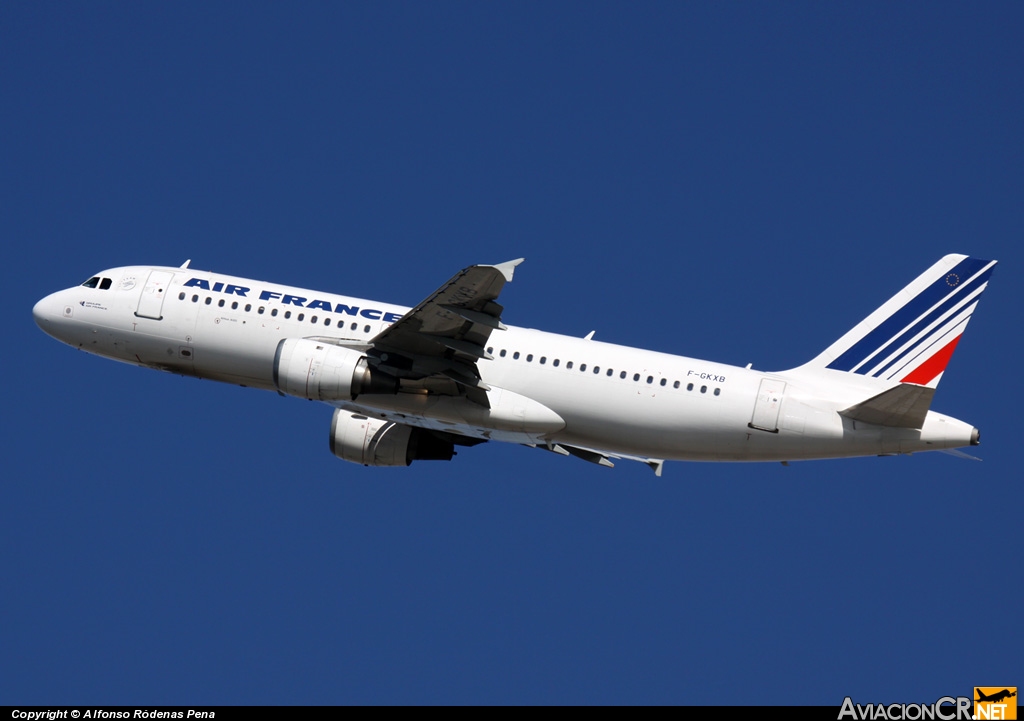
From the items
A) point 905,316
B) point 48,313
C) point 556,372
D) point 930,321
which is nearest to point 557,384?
point 556,372

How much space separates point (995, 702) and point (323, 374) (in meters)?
21.1

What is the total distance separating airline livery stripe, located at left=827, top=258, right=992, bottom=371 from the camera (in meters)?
43.0

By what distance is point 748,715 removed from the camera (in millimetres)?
34406

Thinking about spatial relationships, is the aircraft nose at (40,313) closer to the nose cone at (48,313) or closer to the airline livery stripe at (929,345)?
the nose cone at (48,313)

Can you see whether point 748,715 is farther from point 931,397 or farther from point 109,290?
point 109,290

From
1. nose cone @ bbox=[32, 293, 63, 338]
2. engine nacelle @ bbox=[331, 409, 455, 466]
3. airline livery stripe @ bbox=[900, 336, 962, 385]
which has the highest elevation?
nose cone @ bbox=[32, 293, 63, 338]

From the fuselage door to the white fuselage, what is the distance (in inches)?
1.9

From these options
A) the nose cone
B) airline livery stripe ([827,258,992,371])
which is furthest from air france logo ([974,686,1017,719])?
the nose cone

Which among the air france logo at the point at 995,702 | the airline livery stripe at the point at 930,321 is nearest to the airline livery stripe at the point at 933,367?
the airline livery stripe at the point at 930,321

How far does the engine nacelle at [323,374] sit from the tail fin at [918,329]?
13987mm

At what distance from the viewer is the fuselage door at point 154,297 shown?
45312 mm

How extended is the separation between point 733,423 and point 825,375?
3.89m

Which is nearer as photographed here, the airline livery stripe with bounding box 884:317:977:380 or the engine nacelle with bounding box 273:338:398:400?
the engine nacelle with bounding box 273:338:398:400

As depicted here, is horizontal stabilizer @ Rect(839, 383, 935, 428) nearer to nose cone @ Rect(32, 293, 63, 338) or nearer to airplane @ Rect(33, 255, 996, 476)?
airplane @ Rect(33, 255, 996, 476)
